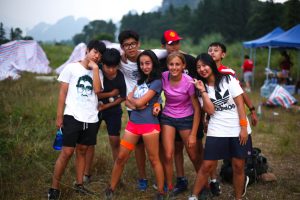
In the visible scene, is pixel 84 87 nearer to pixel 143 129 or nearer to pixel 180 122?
pixel 143 129

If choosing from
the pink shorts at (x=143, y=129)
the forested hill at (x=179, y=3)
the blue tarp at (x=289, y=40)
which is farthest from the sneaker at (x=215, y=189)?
the forested hill at (x=179, y=3)

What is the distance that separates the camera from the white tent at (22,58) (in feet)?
45.4

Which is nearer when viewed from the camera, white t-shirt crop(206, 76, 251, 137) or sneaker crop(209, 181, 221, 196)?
white t-shirt crop(206, 76, 251, 137)

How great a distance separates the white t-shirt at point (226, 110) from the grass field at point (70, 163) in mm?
1030

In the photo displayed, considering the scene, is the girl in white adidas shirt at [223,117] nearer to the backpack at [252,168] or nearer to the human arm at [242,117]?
the human arm at [242,117]

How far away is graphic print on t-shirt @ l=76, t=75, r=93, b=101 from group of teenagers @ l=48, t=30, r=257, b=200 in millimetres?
11

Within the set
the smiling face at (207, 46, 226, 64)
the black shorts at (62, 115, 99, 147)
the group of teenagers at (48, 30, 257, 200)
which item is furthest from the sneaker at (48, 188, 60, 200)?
the smiling face at (207, 46, 226, 64)

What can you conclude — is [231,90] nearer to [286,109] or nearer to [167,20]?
[286,109]

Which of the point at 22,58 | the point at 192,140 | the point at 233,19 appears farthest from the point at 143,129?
the point at 233,19

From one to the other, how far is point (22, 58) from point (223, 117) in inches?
589

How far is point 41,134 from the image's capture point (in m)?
5.22

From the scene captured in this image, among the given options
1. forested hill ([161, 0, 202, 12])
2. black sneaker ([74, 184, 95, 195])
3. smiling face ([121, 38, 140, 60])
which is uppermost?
forested hill ([161, 0, 202, 12])

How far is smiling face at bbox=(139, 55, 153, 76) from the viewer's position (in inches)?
122

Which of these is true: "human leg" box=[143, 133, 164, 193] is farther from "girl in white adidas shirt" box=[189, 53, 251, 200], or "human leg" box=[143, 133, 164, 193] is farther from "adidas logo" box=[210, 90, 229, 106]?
"adidas logo" box=[210, 90, 229, 106]
